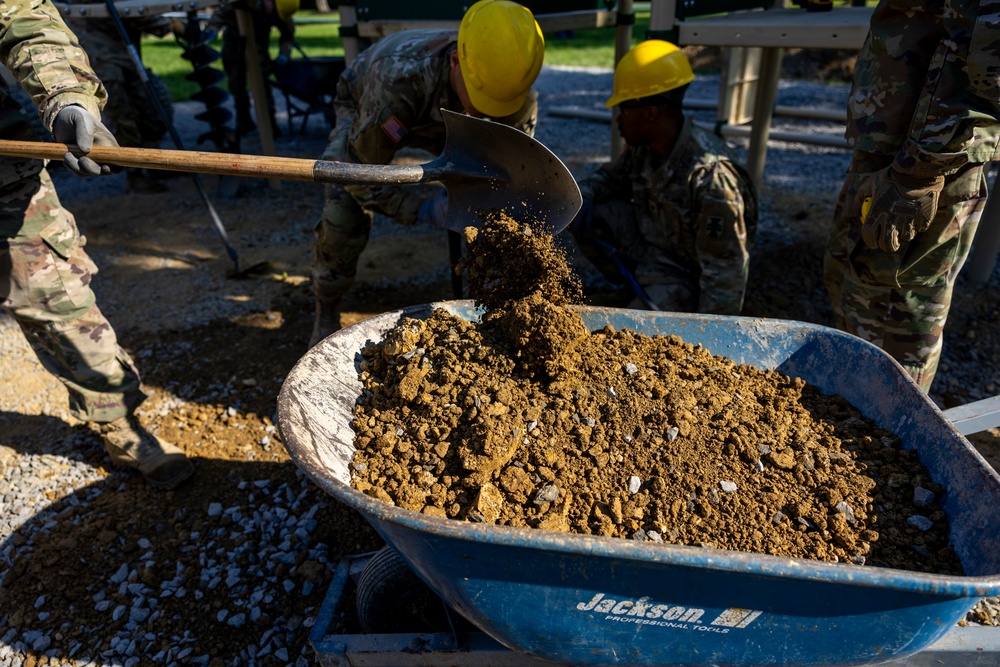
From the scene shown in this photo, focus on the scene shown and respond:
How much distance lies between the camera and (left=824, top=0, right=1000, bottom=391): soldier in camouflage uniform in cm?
197

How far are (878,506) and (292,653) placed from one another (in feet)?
5.81

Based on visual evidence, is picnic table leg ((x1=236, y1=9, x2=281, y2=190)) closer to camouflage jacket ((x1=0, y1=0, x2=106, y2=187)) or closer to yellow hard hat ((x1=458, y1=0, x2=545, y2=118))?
camouflage jacket ((x1=0, y1=0, x2=106, y2=187))

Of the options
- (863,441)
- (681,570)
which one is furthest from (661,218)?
(681,570)

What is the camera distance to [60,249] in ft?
7.72

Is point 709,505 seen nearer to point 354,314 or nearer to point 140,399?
point 140,399

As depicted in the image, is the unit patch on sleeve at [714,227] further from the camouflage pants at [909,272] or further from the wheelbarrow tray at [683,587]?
the wheelbarrow tray at [683,587]

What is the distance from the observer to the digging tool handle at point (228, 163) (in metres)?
1.99

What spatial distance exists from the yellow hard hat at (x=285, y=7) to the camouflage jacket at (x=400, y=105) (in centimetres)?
409

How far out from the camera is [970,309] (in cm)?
376

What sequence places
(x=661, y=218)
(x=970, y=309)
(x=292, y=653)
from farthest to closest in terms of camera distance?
(x=970, y=309), (x=661, y=218), (x=292, y=653)

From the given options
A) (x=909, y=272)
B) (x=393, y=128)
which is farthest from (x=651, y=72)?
(x=909, y=272)

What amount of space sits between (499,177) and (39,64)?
1600mm

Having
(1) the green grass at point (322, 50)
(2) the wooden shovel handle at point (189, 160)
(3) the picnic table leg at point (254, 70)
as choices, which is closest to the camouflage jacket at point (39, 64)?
(2) the wooden shovel handle at point (189, 160)

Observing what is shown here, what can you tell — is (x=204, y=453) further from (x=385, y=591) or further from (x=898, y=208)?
(x=898, y=208)
